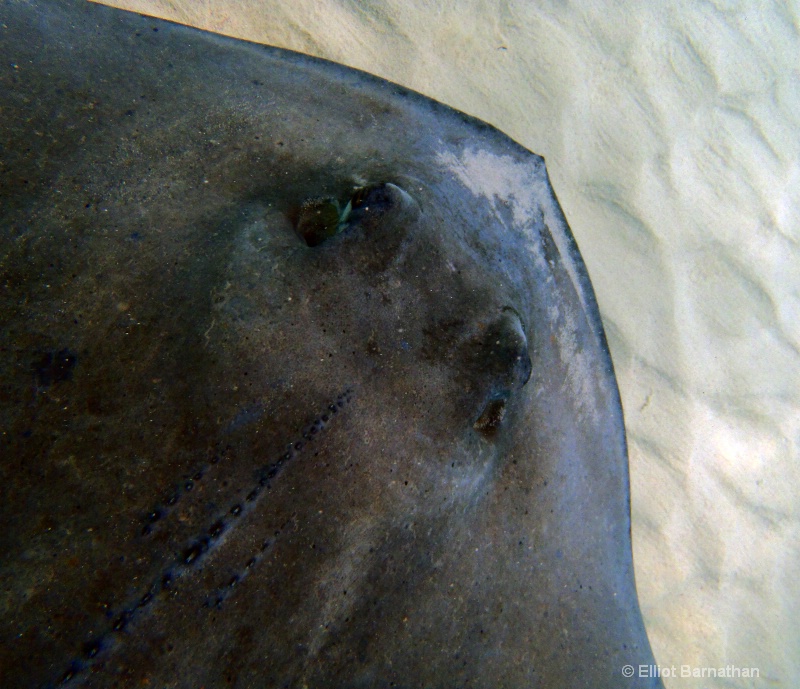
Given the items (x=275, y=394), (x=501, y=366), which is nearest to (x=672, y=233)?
(x=501, y=366)

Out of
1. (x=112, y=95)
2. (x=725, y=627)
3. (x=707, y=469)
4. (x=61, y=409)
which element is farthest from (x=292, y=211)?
(x=725, y=627)

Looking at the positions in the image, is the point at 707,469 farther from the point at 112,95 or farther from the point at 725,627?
the point at 112,95

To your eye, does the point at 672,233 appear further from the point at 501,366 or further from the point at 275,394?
the point at 275,394

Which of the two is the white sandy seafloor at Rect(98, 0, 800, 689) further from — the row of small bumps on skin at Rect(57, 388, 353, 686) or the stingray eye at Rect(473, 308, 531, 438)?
the row of small bumps on skin at Rect(57, 388, 353, 686)

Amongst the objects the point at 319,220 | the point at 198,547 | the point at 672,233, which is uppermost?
the point at 672,233

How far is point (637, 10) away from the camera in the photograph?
4453mm

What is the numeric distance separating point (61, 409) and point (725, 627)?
453 cm

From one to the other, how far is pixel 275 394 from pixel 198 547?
21.1 inches

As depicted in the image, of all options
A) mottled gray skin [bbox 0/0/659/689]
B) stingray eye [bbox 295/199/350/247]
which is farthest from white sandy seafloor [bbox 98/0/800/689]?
stingray eye [bbox 295/199/350/247]

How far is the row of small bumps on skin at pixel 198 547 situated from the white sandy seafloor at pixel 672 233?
121 inches

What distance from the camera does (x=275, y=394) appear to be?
1631 mm

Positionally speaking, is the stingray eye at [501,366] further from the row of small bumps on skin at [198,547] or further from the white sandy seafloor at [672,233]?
the white sandy seafloor at [672,233]

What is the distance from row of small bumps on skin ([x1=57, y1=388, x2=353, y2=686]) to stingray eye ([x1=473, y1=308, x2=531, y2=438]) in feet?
2.14

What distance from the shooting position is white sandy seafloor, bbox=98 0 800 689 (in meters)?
3.59
